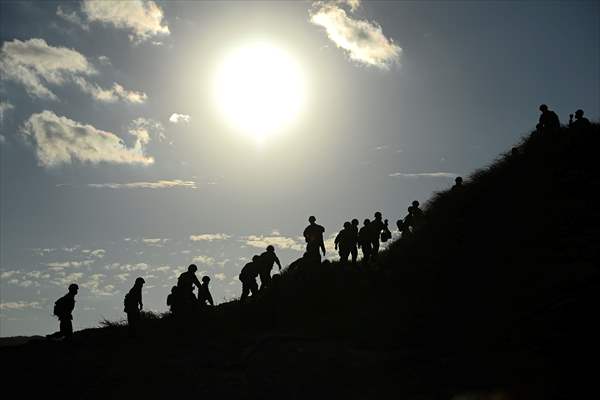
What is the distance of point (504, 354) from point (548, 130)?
47.6 feet

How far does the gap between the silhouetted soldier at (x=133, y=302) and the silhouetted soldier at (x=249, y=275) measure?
3.63m

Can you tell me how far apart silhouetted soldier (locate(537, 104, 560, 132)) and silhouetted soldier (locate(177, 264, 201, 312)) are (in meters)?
16.5

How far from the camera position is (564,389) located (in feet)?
38.9

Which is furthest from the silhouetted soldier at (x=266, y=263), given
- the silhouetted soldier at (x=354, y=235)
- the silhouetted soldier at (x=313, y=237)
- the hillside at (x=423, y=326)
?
the silhouetted soldier at (x=354, y=235)

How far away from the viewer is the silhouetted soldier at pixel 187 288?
19.8 metres

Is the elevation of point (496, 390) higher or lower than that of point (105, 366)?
lower

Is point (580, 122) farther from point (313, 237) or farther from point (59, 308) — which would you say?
point (59, 308)

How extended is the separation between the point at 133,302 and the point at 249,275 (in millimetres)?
4108

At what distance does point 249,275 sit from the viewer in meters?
20.8

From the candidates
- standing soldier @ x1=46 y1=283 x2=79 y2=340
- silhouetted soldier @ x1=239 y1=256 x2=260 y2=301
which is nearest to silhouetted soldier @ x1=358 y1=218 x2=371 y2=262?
silhouetted soldier @ x1=239 y1=256 x2=260 y2=301

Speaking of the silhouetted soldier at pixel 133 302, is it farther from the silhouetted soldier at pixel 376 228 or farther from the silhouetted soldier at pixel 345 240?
the silhouetted soldier at pixel 376 228

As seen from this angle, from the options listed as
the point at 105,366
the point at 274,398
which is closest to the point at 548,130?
the point at 274,398

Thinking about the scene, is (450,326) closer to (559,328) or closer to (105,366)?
(559,328)

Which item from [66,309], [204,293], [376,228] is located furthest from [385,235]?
[66,309]
